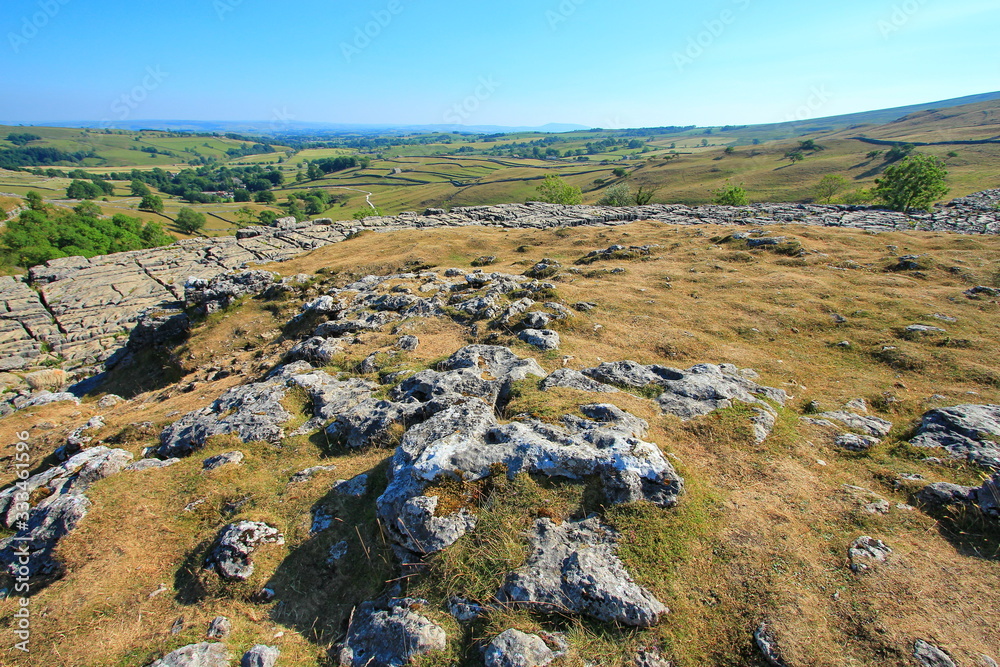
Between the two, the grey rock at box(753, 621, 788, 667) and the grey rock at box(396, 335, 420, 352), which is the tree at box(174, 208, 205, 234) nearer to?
the grey rock at box(396, 335, 420, 352)

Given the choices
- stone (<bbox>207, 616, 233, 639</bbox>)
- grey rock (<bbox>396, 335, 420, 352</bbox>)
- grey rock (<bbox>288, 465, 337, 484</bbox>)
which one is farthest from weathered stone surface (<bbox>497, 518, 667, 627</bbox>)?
grey rock (<bbox>396, 335, 420, 352</bbox>)

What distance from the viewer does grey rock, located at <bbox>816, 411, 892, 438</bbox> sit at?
13516 mm

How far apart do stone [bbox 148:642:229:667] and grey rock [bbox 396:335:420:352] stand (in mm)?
15235

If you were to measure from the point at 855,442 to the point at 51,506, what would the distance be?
2450 cm

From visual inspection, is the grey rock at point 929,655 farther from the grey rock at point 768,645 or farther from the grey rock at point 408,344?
the grey rock at point 408,344

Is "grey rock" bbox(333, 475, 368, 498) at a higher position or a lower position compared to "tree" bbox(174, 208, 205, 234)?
higher

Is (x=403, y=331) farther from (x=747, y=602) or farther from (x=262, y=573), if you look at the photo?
(x=747, y=602)

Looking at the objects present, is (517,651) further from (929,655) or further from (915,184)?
(915,184)

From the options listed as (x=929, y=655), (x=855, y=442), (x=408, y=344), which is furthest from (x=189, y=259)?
(x=929, y=655)

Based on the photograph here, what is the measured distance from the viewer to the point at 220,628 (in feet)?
28.8

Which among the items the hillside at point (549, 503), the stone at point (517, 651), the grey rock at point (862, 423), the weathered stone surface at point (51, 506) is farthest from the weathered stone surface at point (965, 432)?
the weathered stone surface at point (51, 506)

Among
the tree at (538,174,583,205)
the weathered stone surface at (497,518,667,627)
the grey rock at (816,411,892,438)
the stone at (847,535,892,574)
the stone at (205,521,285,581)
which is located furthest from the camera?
the tree at (538,174,583,205)

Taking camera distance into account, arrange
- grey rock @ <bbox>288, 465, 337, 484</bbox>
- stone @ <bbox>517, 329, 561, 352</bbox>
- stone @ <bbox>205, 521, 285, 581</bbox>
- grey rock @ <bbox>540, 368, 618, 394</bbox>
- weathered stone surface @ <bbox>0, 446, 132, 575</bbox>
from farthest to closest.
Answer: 1. stone @ <bbox>517, 329, 561, 352</bbox>
2. grey rock @ <bbox>540, 368, 618, 394</bbox>
3. grey rock @ <bbox>288, 465, 337, 484</bbox>
4. weathered stone surface @ <bbox>0, 446, 132, 575</bbox>
5. stone @ <bbox>205, 521, 285, 581</bbox>

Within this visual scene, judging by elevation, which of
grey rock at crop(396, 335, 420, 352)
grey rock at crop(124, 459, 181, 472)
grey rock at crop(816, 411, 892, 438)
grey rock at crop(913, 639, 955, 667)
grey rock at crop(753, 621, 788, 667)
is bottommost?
grey rock at crop(124, 459, 181, 472)
